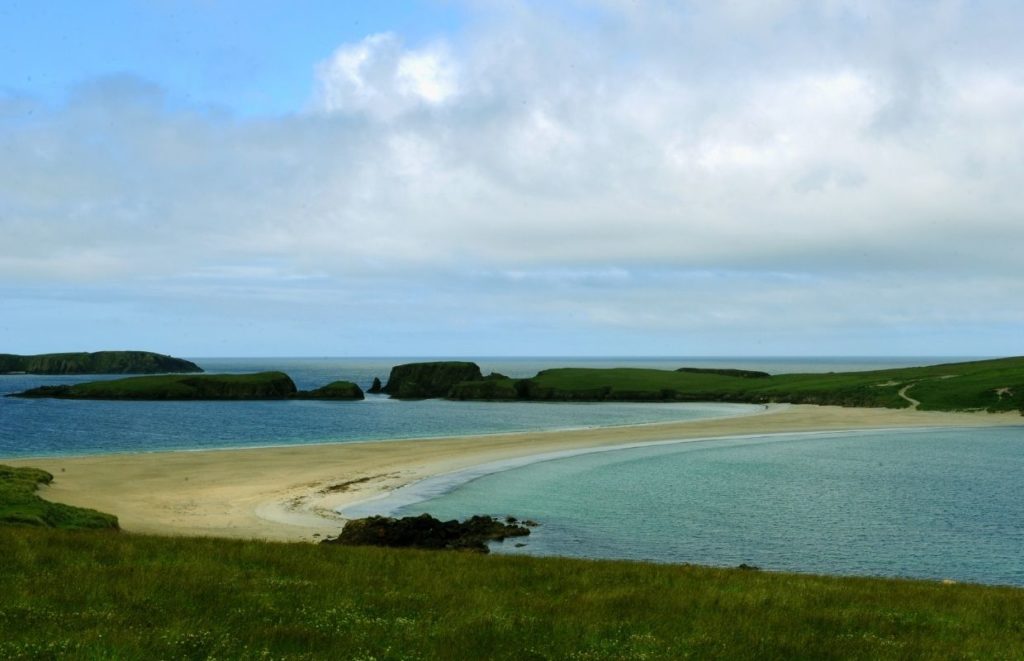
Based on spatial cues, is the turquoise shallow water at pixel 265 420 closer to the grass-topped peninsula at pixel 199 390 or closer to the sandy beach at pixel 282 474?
the sandy beach at pixel 282 474

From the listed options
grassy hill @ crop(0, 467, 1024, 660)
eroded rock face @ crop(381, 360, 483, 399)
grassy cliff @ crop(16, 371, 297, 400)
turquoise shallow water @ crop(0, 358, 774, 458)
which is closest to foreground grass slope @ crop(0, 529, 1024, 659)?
grassy hill @ crop(0, 467, 1024, 660)

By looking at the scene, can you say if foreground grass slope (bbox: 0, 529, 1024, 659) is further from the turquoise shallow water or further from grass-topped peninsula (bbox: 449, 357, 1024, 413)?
grass-topped peninsula (bbox: 449, 357, 1024, 413)

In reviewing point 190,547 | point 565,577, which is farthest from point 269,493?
point 565,577

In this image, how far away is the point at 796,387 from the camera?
494 ft

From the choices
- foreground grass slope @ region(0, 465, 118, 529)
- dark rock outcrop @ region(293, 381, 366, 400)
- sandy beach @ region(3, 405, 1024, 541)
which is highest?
dark rock outcrop @ region(293, 381, 366, 400)

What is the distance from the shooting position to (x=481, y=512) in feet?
137

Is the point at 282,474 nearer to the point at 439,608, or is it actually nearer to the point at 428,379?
the point at 439,608

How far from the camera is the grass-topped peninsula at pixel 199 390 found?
167m

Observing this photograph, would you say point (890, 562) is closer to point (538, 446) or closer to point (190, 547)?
point (190, 547)

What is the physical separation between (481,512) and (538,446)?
109 ft

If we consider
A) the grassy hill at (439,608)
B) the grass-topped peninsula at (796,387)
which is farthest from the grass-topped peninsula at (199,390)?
the grassy hill at (439,608)

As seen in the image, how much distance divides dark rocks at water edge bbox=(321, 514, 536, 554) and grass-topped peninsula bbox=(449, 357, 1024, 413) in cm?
10083

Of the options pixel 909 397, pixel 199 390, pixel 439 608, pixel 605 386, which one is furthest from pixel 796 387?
pixel 439 608

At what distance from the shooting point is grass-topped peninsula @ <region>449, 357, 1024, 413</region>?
117m
